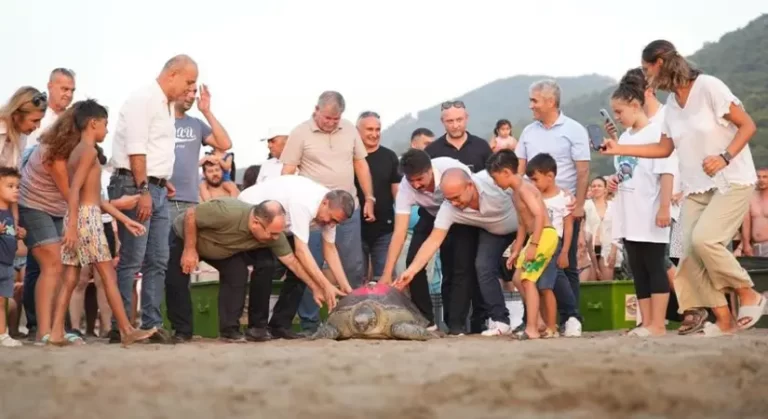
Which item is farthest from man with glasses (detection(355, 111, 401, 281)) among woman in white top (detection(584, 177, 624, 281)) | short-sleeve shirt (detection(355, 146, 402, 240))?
woman in white top (detection(584, 177, 624, 281))

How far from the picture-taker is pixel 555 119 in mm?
8523

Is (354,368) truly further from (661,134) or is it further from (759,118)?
(759,118)

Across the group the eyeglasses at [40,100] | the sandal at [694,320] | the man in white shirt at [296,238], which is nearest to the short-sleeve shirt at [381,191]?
the man in white shirt at [296,238]

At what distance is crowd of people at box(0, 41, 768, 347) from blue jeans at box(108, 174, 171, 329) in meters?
0.01

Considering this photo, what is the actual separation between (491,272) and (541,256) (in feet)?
2.61

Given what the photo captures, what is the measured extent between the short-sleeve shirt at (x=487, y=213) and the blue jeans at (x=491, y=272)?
87 mm

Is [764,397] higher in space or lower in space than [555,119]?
lower

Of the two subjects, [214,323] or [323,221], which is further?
[214,323]

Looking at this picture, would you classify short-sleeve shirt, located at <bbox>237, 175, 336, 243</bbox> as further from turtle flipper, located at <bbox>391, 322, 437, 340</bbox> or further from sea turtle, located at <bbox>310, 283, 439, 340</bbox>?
turtle flipper, located at <bbox>391, 322, 437, 340</bbox>

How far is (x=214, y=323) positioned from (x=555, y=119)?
3.23 meters

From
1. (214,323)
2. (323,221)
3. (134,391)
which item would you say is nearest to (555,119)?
(323,221)

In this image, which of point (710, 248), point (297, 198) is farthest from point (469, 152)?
point (710, 248)

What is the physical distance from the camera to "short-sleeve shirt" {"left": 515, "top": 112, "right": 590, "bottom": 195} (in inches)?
331

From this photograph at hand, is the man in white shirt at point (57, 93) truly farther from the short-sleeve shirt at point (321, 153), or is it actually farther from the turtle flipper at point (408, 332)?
the turtle flipper at point (408, 332)
